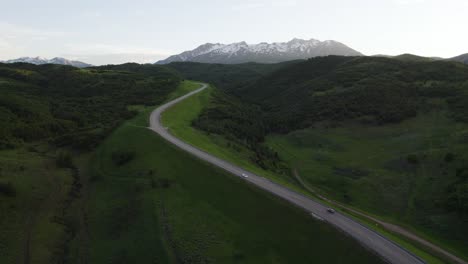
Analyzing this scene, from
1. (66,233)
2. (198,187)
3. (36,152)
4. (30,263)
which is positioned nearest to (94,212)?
(66,233)

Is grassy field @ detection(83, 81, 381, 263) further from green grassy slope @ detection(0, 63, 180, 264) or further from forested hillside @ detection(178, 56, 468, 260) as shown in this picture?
forested hillside @ detection(178, 56, 468, 260)

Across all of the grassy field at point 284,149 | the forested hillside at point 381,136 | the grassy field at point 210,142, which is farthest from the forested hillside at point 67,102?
the forested hillside at point 381,136

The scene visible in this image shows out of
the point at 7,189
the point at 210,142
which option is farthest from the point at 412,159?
the point at 7,189

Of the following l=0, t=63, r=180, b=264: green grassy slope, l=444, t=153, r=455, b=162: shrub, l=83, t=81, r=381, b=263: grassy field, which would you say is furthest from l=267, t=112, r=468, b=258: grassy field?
l=0, t=63, r=180, b=264: green grassy slope

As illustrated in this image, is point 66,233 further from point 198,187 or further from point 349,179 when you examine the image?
point 349,179

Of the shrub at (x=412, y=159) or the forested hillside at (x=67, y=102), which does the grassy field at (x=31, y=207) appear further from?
the shrub at (x=412, y=159)

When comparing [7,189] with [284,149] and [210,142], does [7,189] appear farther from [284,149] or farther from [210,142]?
[284,149]
